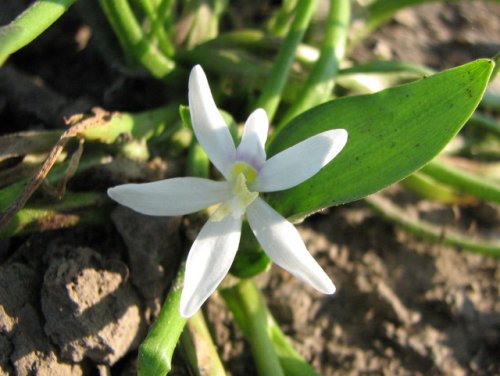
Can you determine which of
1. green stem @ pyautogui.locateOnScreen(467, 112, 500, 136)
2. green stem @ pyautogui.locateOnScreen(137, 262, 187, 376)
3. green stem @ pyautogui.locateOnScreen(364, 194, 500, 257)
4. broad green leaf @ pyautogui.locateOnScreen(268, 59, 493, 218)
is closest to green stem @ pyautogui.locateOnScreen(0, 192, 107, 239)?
green stem @ pyautogui.locateOnScreen(137, 262, 187, 376)

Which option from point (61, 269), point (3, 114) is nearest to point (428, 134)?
point (61, 269)

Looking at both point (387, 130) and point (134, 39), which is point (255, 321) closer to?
point (387, 130)

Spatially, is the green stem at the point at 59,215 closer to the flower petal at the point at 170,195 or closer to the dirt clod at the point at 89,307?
the dirt clod at the point at 89,307

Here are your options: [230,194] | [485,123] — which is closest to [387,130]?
[230,194]

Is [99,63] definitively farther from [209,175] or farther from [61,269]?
[61,269]

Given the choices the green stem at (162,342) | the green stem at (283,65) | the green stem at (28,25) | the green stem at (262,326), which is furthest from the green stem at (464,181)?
the green stem at (28,25)

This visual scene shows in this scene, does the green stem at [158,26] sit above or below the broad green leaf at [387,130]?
above
